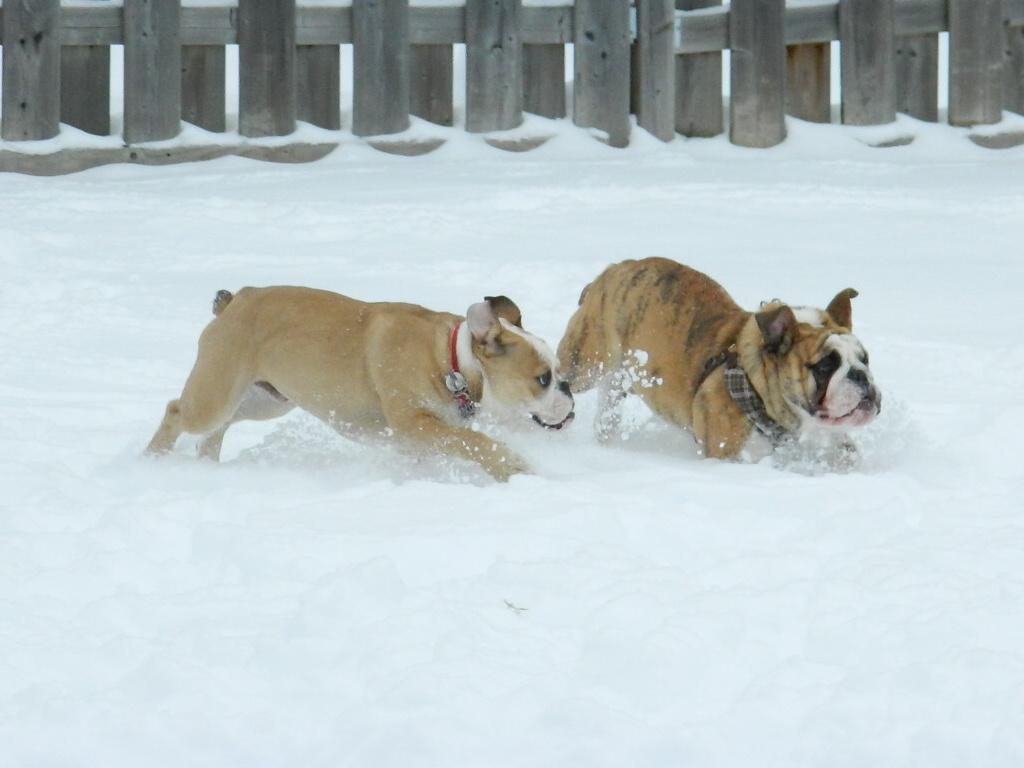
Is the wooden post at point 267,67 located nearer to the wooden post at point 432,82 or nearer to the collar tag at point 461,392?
the wooden post at point 432,82

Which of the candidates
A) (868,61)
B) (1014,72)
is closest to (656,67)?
(868,61)

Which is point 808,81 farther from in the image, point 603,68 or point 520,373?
point 520,373

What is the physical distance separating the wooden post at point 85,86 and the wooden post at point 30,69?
0.62ft

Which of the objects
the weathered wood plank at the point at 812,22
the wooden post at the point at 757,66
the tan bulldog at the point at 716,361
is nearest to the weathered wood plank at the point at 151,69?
the weathered wood plank at the point at 812,22

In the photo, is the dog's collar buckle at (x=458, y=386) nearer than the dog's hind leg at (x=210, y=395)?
Yes

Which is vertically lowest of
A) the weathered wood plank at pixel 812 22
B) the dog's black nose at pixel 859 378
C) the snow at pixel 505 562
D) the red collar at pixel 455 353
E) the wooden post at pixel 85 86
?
the snow at pixel 505 562

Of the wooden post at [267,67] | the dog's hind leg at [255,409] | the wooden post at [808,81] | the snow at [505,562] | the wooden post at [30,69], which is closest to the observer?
the snow at [505,562]

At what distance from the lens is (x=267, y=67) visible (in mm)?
10781

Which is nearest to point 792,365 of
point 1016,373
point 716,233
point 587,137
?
point 1016,373

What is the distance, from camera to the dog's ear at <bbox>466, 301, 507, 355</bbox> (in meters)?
5.58

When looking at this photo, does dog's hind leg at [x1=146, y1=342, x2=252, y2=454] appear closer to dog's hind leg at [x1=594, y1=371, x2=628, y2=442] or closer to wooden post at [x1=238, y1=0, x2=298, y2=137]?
dog's hind leg at [x1=594, y1=371, x2=628, y2=442]

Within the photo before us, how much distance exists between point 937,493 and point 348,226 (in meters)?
5.24

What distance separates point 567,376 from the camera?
6.70m

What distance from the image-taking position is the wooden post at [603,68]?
1106 cm
